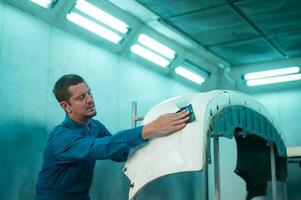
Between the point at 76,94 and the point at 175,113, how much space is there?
20.8 inches

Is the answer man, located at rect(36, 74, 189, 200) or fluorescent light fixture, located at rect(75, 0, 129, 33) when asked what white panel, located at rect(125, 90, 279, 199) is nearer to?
man, located at rect(36, 74, 189, 200)

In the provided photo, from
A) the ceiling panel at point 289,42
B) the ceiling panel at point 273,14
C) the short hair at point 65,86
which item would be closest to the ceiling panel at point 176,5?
the ceiling panel at point 273,14

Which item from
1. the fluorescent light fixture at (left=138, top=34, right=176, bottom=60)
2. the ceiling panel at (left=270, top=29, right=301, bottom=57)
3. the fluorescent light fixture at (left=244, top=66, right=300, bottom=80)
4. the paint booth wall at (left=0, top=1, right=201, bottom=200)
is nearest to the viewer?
the paint booth wall at (left=0, top=1, right=201, bottom=200)

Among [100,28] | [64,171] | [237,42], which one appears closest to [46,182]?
[64,171]

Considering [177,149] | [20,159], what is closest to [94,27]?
[20,159]

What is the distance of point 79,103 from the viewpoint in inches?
77.3

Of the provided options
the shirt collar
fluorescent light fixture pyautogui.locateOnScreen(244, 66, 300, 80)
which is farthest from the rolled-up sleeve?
fluorescent light fixture pyautogui.locateOnScreen(244, 66, 300, 80)

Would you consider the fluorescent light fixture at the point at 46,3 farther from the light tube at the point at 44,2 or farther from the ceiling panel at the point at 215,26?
the ceiling panel at the point at 215,26

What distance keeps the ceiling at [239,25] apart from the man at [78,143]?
3.62ft

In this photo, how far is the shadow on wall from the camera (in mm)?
2006

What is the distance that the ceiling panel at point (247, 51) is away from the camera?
3.63 m

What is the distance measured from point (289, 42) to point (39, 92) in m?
2.36

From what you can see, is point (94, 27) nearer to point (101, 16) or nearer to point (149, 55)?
point (101, 16)

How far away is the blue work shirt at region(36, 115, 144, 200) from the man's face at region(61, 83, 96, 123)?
44 mm
